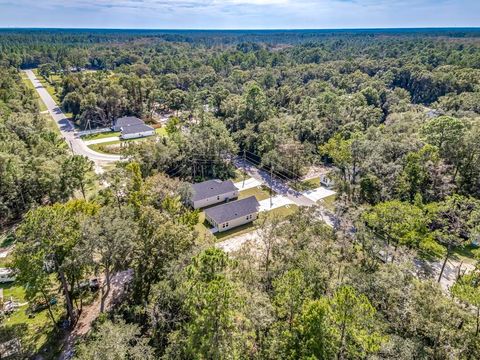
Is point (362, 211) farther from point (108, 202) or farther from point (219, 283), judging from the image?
point (108, 202)

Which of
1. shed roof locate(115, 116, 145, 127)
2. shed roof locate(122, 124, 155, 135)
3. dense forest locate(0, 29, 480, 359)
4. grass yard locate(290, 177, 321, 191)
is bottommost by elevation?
grass yard locate(290, 177, 321, 191)

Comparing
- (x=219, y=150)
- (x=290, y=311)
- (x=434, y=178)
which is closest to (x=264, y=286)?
(x=290, y=311)

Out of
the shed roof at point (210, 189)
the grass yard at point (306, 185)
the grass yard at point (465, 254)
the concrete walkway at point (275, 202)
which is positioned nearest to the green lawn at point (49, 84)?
the shed roof at point (210, 189)

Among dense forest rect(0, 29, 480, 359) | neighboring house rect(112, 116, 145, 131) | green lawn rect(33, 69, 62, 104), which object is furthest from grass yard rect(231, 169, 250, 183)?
green lawn rect(33, 69, 62, 104)

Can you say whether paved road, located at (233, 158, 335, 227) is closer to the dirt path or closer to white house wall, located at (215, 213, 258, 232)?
white house wall, located at (215, 213, 258, 232)

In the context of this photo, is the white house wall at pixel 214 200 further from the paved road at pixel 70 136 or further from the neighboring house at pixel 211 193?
the paved road at pixel 70 136
